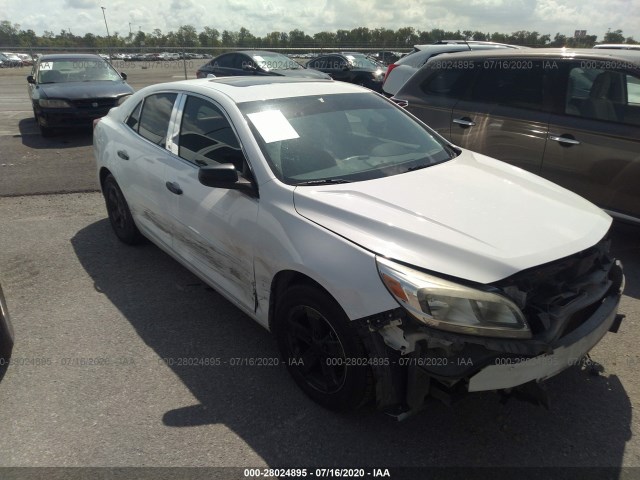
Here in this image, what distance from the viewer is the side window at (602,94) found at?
14.0ft

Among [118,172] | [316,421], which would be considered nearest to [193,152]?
[118,172]

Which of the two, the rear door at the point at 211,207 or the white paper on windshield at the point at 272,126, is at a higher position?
the white paper on windshield at the point at 272,126

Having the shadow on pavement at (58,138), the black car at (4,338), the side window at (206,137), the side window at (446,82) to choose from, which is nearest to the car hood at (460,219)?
the side window at (206,137)

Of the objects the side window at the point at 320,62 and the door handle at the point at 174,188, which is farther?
the side window at the point at 320,62

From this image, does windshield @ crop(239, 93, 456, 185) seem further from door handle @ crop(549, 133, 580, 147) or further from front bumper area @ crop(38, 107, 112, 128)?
front bumper area @ crop(38, 107, 112, 128)

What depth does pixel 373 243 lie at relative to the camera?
2.24 m

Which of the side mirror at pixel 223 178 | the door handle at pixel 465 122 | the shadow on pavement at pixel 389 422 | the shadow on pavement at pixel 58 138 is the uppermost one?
the side mirror at pixel 223 178

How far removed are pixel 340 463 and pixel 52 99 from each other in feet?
31.2

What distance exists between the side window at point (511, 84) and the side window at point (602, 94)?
25cm

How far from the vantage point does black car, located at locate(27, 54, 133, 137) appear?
937 cm

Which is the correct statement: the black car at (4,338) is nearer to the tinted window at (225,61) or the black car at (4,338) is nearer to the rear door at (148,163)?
the rear door at (148,163)

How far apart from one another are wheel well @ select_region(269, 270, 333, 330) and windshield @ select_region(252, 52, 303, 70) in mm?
12427

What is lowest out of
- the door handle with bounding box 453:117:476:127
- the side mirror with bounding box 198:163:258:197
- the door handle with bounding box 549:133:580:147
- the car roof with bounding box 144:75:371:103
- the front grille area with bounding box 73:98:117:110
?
the front grille area with bounding box 73:98:117:110

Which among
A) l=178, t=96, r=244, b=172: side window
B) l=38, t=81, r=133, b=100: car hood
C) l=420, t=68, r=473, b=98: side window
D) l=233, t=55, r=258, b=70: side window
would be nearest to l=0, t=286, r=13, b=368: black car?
l=178, t=96, r=244, b=172: side window
